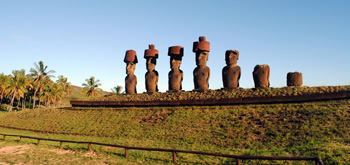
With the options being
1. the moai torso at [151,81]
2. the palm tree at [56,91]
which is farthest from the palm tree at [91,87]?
the moai torso at [151,81]

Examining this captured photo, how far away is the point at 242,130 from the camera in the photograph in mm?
14906

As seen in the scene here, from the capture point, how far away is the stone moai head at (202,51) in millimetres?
23577

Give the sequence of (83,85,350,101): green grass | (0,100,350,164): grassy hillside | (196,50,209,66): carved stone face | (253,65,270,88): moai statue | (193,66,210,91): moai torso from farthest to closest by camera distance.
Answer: (196,50,209,66): carved stone face
(193,66,210,91): moai torso
(253,65,270,88): moai statue
(83,85,350,101): green grass
(0,100,350,164): grassy hillside

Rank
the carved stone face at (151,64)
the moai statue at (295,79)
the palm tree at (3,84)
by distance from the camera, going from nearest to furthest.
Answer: the moai statue at (295,79)
the carved stone face at (151,64)
the palm tree at (3,84)

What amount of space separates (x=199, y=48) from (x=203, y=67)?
179cm

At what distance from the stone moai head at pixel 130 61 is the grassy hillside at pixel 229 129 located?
21.1 ft

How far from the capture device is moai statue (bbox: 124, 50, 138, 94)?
28.3 metres

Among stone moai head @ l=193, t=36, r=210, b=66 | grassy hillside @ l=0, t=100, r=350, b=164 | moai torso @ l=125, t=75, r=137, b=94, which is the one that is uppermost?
stone moai head @ l=193, t=36, r=210, b=66

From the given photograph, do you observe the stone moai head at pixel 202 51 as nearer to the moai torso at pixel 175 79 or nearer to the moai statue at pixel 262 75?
the moai torso at pixel 175 79

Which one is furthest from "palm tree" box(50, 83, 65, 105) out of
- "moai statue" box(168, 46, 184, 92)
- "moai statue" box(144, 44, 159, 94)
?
"moai statue" box(168, 46, 184, 92)

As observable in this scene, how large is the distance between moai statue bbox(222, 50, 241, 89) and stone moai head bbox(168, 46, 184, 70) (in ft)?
16.9

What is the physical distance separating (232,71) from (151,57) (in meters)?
9.21

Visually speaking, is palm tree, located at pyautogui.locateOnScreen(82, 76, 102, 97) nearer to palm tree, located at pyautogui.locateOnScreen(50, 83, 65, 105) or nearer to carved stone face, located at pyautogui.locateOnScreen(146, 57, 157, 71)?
palm tree, located at pyautogui.locateOnScreen(50, 83, 65, 105)

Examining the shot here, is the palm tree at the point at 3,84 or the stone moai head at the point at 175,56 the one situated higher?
the stone moai head at the point at 175,56
